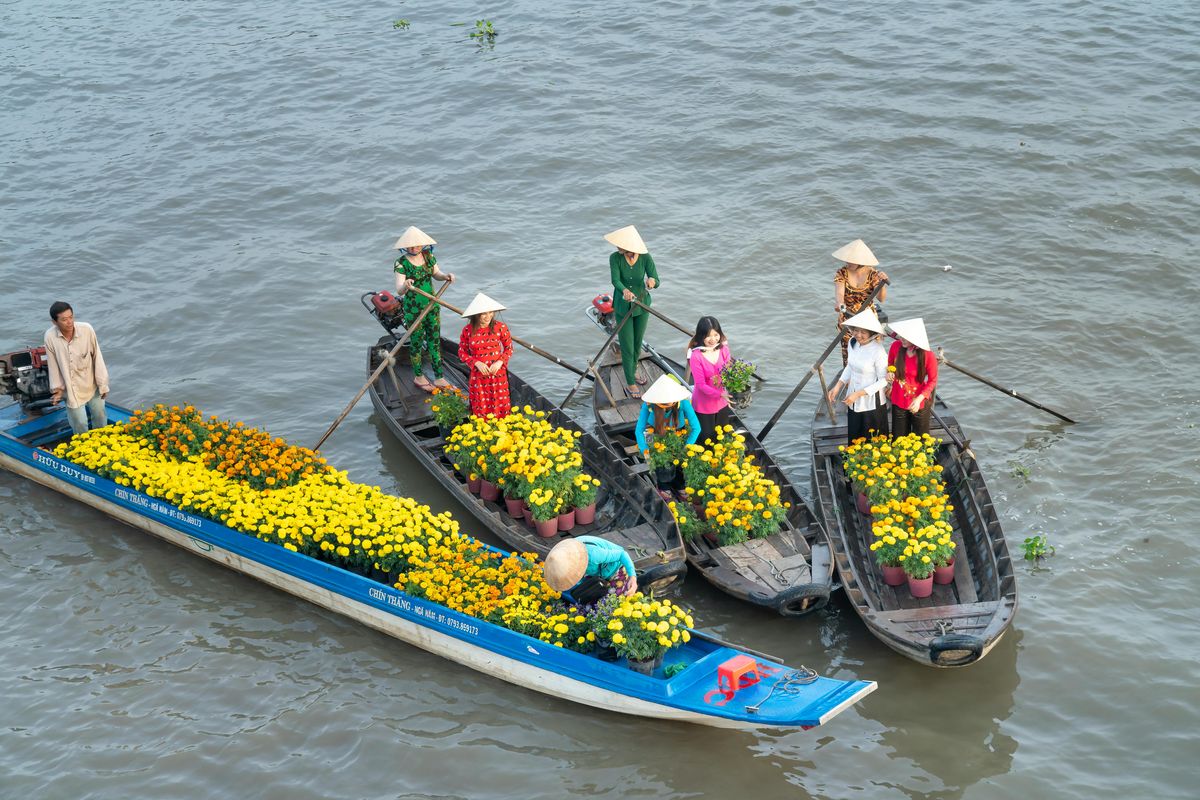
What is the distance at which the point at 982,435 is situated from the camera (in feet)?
42.4

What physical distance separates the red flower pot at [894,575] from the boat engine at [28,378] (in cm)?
853

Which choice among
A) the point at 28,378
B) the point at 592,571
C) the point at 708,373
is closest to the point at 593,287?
the point at 708,373

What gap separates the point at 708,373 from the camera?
1118cm

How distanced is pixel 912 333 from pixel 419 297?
5308mm

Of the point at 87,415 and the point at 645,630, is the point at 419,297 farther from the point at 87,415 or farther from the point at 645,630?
the point at 645,630

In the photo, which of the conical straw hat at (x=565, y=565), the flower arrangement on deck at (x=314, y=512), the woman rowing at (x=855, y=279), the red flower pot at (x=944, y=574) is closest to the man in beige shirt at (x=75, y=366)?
the flower arrangement on deck at (x=314, y=512)

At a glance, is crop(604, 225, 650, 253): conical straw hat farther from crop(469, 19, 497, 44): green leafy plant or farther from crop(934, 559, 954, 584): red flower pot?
crop(469, 19, 497, 44): green leafy plant

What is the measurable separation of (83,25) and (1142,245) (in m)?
22.3

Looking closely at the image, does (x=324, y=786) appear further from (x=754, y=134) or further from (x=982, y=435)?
(x=754, y=134)

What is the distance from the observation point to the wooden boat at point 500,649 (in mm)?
8398

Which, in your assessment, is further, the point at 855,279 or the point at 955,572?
the point at 855,279

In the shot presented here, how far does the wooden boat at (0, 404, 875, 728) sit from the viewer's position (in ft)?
27.6

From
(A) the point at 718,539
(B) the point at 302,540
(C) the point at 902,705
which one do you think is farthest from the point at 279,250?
(C) the point at 902,705

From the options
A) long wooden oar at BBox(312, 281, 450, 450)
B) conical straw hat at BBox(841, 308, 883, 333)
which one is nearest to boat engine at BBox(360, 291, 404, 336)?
long wooden oar at BBox(312, 281, 450, 450)
